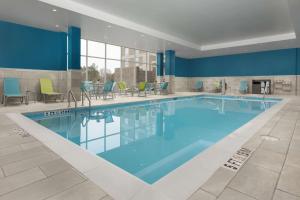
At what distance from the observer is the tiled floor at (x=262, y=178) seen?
4.10 ft

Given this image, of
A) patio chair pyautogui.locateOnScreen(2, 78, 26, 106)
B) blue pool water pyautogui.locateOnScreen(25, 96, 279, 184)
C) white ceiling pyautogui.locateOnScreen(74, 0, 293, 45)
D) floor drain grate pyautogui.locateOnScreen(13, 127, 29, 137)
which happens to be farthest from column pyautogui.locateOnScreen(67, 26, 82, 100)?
floor drain grate pyautogui.locateOnScreen(13, 127, 29, 137)

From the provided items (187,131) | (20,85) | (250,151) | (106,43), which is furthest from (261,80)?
(20,85)

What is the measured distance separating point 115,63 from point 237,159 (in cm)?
986

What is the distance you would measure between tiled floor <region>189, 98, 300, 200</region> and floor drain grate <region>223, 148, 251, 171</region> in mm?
45

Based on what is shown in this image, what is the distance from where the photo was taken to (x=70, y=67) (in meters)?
6.52

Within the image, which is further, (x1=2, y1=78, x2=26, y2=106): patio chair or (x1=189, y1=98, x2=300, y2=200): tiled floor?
(x1=2, y1=78, x2=26, y2=106): patio chair

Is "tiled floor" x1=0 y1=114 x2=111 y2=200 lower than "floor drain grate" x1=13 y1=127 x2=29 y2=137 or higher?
lower

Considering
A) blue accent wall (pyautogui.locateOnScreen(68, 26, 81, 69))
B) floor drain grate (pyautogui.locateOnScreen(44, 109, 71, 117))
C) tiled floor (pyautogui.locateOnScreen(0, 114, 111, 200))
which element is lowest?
tiled floor (pyautogui.locateOnScreen(0, 114, 111, 200))

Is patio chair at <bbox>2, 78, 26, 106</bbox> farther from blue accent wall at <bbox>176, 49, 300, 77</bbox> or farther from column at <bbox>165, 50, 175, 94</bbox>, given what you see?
blue accent wall at <bbox>176, 49, 300, 77</bbox>

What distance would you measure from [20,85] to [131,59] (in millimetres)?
6757

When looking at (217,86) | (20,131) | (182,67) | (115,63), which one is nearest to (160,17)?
(115,63)

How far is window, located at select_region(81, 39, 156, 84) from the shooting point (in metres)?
9.52

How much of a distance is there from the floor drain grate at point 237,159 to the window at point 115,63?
27.7 feet

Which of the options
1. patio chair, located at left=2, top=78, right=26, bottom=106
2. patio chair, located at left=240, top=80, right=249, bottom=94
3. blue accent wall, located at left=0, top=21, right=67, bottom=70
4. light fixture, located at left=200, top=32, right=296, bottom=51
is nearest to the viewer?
patio chair, located at left=2, top=78, right=26, bottom=106
